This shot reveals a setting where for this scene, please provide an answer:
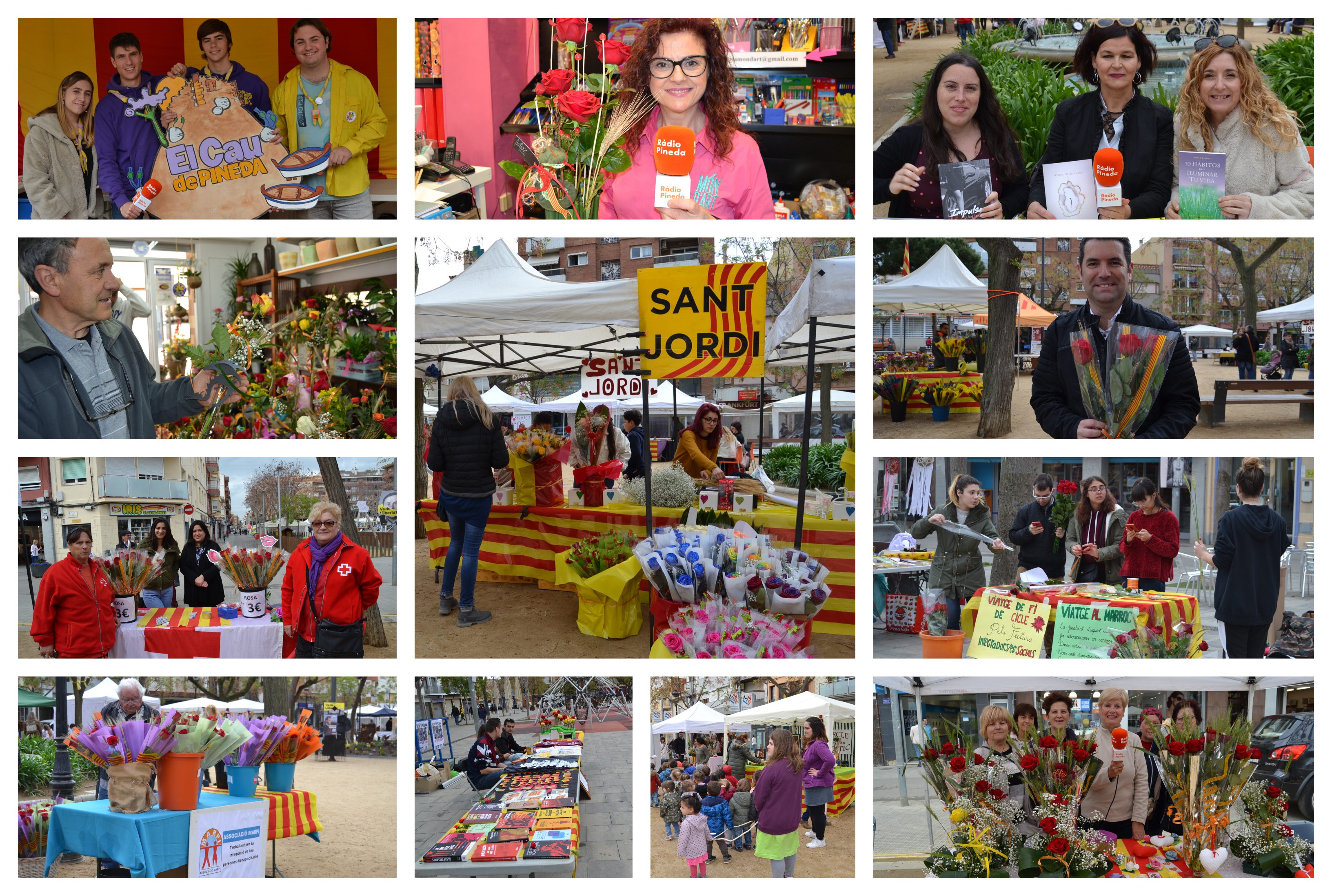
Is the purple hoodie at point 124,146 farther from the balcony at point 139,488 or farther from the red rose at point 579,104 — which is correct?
the red rose at point 579,104

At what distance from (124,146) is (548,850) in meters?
2.60

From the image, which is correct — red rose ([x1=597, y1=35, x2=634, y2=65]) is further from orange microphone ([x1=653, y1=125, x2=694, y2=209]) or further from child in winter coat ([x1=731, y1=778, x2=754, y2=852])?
child in winter coat ([x1=731, y1=778, x2=754, y2=852])

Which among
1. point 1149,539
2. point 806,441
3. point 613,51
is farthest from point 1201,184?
point 613,51

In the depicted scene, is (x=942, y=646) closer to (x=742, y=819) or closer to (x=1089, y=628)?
(x=1089, y=628)

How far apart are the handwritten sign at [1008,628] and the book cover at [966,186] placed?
3.93 feet

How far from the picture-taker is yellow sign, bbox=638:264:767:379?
3268 millimetres

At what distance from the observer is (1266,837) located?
2953 millimetres

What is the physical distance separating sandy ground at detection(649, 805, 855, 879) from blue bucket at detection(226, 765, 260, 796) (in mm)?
1288

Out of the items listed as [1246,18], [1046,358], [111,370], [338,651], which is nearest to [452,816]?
[338,651]

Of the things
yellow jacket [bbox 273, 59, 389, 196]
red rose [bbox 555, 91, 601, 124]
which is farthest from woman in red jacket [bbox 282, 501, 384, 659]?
red rose [bbox 555, 91, 601, 124]

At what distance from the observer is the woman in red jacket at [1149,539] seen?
3.07 metres

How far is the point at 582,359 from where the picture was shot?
5789 millimetres

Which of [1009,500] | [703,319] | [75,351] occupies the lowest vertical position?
[1009,500]
